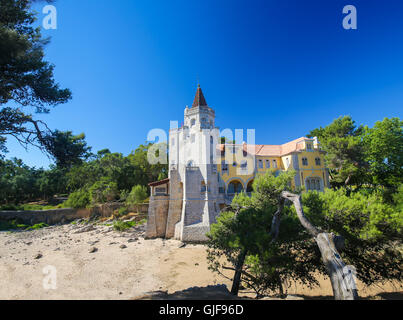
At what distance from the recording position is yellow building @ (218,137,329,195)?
2672cm

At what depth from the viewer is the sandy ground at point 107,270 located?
12.1m

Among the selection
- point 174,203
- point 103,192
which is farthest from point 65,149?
point 103,192

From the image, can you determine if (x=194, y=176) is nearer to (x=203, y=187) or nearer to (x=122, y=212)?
(x=203, y=187)

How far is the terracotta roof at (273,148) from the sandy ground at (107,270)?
610 inches

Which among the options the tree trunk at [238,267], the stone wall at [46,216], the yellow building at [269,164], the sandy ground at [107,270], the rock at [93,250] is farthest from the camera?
the stone wall at [46,216]

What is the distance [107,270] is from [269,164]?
2329 cm

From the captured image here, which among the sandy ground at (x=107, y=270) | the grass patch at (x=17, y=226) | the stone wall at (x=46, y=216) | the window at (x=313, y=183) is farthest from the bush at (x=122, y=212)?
the window at (x=313, y=183)

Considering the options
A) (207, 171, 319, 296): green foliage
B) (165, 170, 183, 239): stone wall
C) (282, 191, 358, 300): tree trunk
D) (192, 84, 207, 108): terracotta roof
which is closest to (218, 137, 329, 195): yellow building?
(165, 170, 183, 239): stone wall

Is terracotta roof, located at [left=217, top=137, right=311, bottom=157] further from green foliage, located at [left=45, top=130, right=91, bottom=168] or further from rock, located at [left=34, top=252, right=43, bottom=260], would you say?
rock, located at [left=34, top=252, right=43, bottom=260]

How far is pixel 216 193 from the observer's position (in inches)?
965

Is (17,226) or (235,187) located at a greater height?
(235,187)

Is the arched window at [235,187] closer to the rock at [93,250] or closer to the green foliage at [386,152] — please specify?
the green foliage at [386,152]

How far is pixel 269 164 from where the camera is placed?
27953 mm
